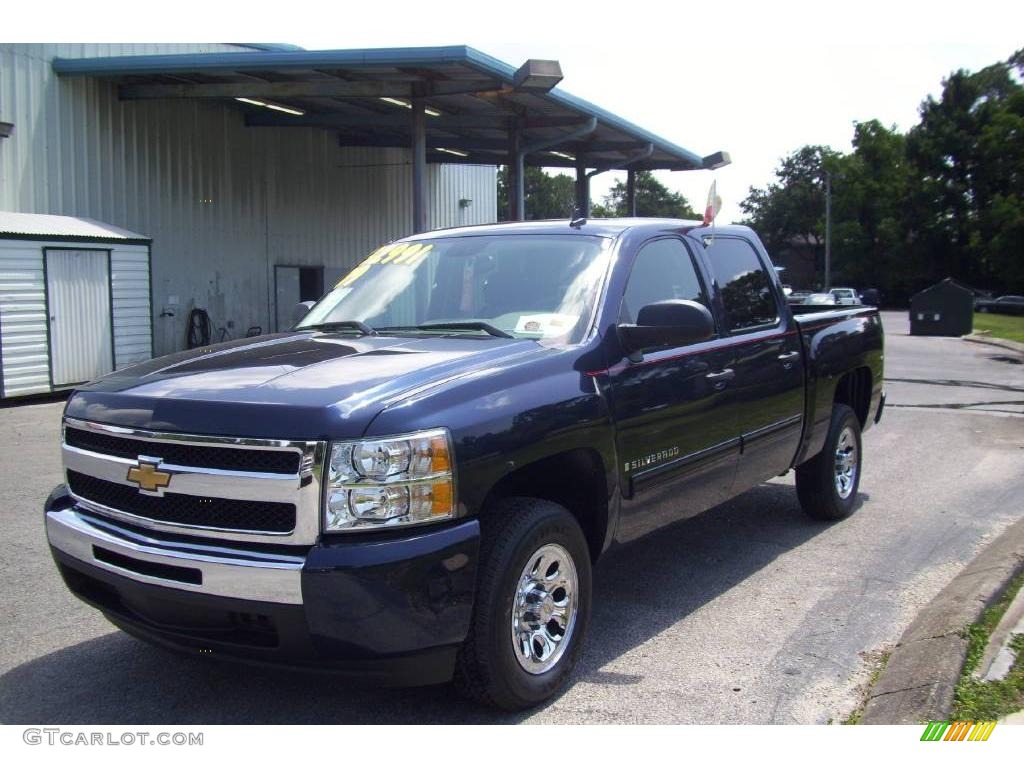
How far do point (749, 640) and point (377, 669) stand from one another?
2.03m

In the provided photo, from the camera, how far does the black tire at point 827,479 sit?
6402mm

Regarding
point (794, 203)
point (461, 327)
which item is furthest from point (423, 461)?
point (794, 203)

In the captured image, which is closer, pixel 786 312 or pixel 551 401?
pixel 551 401

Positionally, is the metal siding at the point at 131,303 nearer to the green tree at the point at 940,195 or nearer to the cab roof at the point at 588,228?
the cab roof at the point at 588,228

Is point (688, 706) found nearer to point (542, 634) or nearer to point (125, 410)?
point (542, 634)

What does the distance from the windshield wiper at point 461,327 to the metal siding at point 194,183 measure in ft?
41.3

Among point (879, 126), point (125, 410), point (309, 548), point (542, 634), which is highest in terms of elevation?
point (879, 126)

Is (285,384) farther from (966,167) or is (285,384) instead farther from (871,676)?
(966,167)

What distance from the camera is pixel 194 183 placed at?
18.8m

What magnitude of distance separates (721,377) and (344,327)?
75.7 inches

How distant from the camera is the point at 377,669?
3.11m

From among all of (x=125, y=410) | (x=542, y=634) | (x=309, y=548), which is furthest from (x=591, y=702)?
(x=125, y=410)
